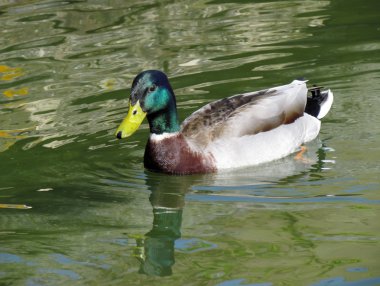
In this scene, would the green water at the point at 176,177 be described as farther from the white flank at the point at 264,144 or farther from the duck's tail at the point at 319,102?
the duck's tail at the point at 319,102

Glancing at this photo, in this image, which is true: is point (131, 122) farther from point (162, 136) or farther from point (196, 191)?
point (196, 191)

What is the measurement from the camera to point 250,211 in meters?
7.70

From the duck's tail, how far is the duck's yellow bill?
6.77 feet

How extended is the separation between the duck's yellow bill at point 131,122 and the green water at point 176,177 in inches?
18.2

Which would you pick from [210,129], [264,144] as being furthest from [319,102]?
[210,129]

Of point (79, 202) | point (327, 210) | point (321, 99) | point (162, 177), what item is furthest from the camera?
point (321, 99)

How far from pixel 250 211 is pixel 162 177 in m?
1.46

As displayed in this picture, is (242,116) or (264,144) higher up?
(242,116)

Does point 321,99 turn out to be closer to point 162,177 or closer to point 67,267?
point 162,177

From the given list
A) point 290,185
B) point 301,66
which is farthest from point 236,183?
point 301,66

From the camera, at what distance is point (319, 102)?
9.99 metres

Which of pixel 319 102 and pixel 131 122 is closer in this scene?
pixel 131 122

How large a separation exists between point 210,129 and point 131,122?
832mm

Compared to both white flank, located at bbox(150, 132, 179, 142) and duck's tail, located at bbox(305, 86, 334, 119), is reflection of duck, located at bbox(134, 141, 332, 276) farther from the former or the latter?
duck's tail, located at bbox(305, 86, 334, 119)
